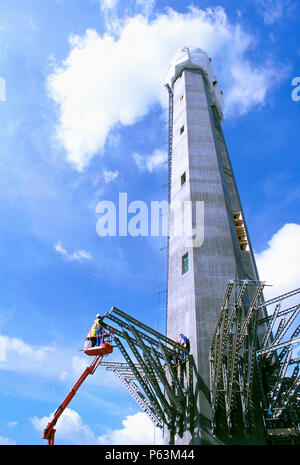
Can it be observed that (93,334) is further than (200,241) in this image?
No

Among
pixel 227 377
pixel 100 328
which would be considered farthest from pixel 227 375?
pixel 100 328

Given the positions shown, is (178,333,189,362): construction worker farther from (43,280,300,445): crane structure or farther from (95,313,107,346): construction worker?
(95,313,107,346): construction worker

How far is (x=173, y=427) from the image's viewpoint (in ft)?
63.3

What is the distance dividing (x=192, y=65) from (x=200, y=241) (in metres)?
26.9

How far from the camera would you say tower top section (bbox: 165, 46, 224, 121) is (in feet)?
133

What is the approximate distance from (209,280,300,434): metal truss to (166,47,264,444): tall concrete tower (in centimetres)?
86

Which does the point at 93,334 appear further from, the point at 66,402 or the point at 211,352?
the point at 211,352

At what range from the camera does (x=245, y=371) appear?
59.4 feet

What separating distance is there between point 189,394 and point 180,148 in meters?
22.8

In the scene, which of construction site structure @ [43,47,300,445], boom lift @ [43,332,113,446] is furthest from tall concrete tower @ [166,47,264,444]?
boom lift @ [43,332,113,446]

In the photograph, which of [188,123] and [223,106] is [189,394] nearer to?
[188,123]
